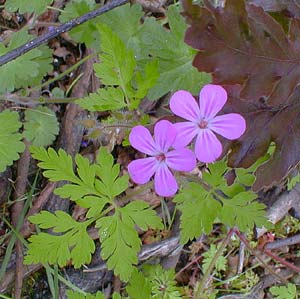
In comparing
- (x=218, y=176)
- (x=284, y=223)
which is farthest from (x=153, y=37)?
(x=284, y=223)

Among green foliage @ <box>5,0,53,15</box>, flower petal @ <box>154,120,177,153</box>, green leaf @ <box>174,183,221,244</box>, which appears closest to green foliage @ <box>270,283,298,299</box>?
green leaf @ <box>174,183,221,244</box>

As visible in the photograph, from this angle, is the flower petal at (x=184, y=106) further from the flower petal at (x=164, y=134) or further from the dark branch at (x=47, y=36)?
the dark branch at (x=47, y=36)

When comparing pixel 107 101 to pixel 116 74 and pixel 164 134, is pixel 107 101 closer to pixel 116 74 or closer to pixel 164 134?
pixel 116 74

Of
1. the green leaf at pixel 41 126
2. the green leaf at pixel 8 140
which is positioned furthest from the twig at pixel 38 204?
the green leaf at pixel 8 140

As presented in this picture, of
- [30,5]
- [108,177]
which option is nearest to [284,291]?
[108,177]

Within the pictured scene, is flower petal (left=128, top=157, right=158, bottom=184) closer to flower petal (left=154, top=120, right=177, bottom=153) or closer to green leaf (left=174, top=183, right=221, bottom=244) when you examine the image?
flower petal (left=154, top=120, right=177, bottom=153)
